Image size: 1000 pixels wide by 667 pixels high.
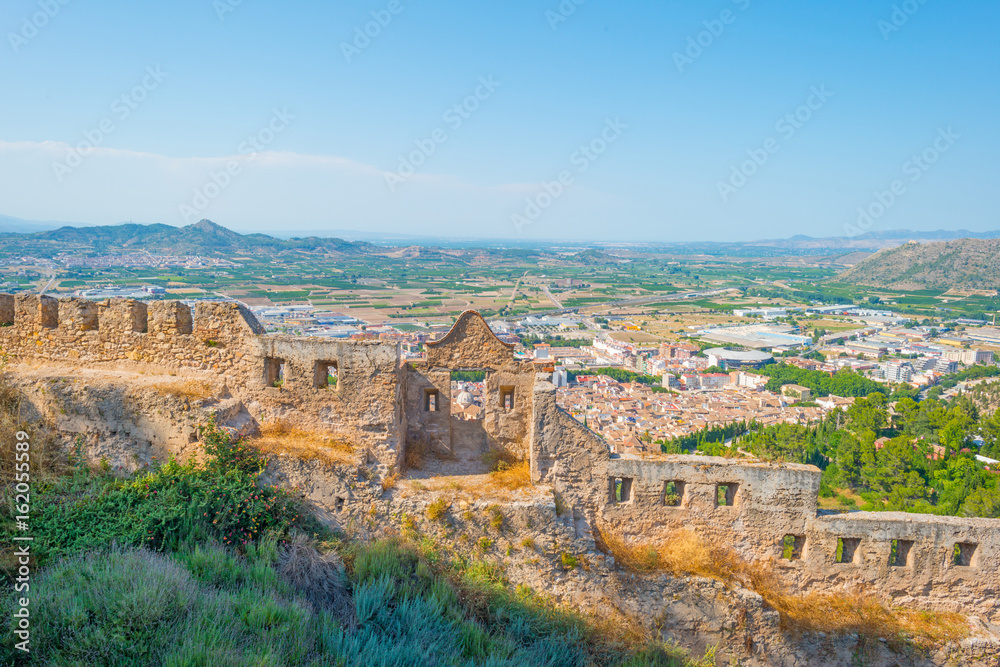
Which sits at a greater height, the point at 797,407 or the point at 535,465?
the point at 535,465

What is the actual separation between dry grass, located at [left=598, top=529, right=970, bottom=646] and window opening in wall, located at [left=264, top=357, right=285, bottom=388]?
6.10m

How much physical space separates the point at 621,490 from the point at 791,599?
333 cm

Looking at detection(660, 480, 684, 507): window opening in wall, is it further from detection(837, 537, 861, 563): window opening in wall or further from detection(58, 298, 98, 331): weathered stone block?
detection(58, 298, 98, 331): weathered stone block

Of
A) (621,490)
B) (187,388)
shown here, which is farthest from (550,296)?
(187,388)

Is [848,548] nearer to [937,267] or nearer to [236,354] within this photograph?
[236,354]

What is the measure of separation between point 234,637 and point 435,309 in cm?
7488

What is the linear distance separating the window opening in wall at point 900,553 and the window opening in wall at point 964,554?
747 mm

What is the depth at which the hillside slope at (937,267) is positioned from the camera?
128 meters

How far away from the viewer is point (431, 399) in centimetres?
1118

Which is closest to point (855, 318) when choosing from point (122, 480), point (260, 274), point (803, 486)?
point (260, 274)

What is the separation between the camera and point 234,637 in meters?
5.45

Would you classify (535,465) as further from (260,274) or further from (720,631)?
(260,274)

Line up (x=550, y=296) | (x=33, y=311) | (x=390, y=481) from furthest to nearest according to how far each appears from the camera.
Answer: (x=550, y=296) → (x=33, y=311) → (x=390, y=481)

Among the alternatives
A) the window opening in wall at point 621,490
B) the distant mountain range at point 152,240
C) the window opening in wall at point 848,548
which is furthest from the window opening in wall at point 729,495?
the distant mountain range at point 152,240
